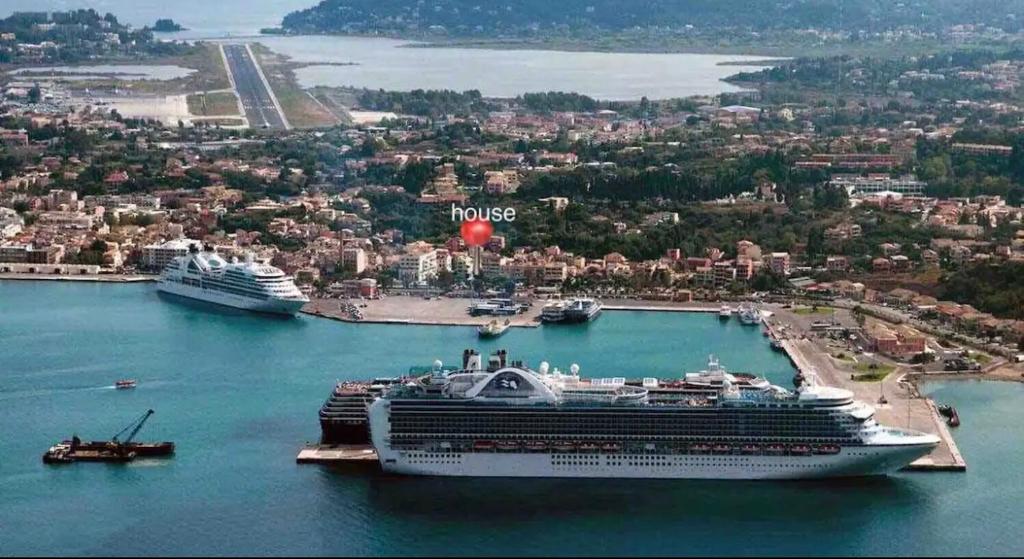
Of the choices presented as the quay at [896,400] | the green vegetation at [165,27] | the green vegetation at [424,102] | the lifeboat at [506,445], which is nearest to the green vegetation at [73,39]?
the green vegetation at [165,27]

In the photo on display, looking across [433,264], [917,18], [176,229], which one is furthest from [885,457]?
[917,18]

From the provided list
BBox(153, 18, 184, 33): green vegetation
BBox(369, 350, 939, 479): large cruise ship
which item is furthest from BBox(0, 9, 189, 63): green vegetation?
BBox(369, 350, 939, 479): large cruise ship

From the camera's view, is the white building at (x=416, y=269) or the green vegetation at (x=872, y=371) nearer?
the green vegetation at (x=872, y=371)

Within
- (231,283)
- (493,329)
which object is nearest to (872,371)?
(493,329)

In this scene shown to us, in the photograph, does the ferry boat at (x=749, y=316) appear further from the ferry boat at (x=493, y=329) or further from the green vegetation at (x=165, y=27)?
the green vegetation at (x=165, y=27)

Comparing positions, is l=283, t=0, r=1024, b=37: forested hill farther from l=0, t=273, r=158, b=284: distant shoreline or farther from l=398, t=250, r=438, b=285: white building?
l=0, t=273, r=158, b=284: distant shoreline

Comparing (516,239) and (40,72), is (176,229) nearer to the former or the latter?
(516,239)
